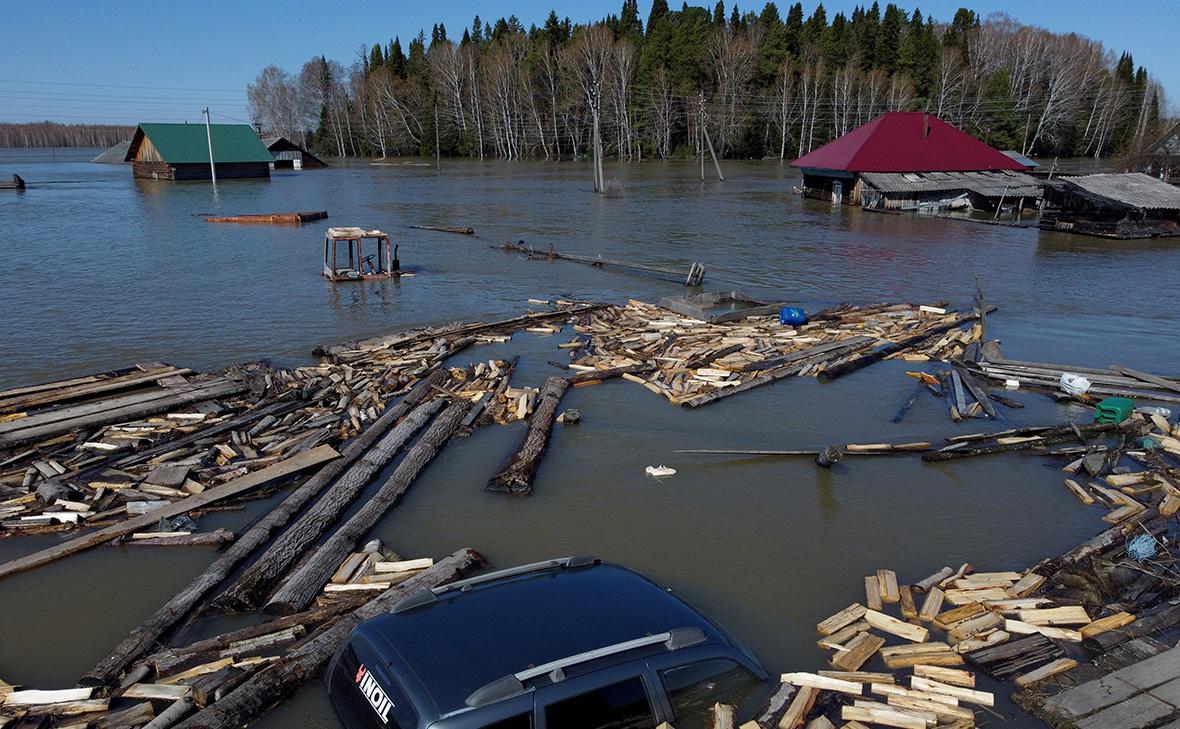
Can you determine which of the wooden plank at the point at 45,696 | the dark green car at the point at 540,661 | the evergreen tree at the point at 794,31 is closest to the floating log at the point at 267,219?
the wooden plank at the point at 45,696

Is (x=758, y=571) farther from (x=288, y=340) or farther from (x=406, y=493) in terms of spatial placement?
(x=288, y=340)

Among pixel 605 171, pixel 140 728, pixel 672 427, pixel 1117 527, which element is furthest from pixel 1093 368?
pixel 605 171

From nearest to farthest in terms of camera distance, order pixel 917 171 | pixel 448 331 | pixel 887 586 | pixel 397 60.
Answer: pixel 887 586 < pixel 448 331 < pixel 917 171 < pixel 397 60

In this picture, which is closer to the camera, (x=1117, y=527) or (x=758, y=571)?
(x=758, y=571)

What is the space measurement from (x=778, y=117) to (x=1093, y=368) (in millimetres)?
100232

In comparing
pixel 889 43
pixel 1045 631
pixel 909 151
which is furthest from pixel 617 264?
pixel 889 43

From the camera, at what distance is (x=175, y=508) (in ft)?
40.1

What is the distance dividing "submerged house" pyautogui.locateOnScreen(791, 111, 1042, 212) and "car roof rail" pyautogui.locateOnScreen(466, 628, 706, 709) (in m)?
55.8

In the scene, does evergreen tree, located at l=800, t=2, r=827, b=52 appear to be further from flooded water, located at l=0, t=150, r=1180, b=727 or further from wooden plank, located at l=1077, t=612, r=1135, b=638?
wooden plank, located at l=1077, t=612, r=1135, b=638

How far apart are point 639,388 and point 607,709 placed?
1290 centimetres

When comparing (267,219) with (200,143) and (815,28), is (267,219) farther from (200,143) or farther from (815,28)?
(815,28)

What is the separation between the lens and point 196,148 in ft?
265

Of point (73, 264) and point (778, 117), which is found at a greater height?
point (778, 117)

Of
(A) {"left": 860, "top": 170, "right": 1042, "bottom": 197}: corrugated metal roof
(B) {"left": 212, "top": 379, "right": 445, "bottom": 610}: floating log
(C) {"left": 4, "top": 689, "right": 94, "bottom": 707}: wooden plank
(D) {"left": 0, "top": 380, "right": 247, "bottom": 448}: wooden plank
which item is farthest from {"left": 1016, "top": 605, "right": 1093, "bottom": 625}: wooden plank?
(A) {"left": 860, "top": 170, "right": 1042, "bottom": 197}: corrugated metal roof
